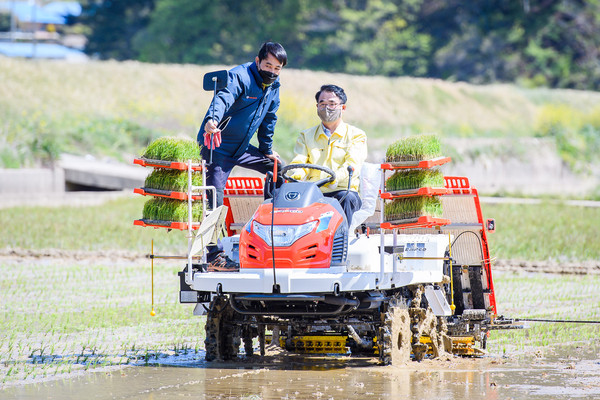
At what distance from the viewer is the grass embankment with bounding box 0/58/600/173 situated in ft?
114

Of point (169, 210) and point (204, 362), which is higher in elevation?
point (169, 210)

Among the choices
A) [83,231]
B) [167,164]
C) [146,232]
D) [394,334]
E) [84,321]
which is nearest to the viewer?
[394,334]

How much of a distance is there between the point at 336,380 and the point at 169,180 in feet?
7.18

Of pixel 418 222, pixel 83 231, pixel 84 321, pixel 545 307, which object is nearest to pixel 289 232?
pixel 418 222

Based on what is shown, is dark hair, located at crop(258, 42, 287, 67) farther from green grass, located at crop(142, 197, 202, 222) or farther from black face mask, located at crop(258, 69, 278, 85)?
green grass, located at crop(142, 197, 202, 222)

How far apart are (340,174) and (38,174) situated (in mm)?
19707

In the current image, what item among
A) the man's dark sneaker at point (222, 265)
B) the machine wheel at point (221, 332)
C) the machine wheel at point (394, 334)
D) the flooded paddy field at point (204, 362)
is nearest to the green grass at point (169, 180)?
the man's dark sneaker at point (222, 265)

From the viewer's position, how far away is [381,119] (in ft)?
166

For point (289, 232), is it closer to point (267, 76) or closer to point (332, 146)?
point (332, 146)

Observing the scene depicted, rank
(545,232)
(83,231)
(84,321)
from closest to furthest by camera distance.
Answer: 1. (84,321)
2. (83,231)
3. (545,232)

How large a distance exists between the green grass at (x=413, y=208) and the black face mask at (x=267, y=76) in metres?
1.60

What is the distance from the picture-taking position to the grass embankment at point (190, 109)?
3472 cm

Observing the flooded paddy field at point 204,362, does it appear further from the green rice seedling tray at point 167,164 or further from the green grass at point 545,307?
the green rice seedling tray at point 167,164

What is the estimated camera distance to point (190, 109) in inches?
1690
